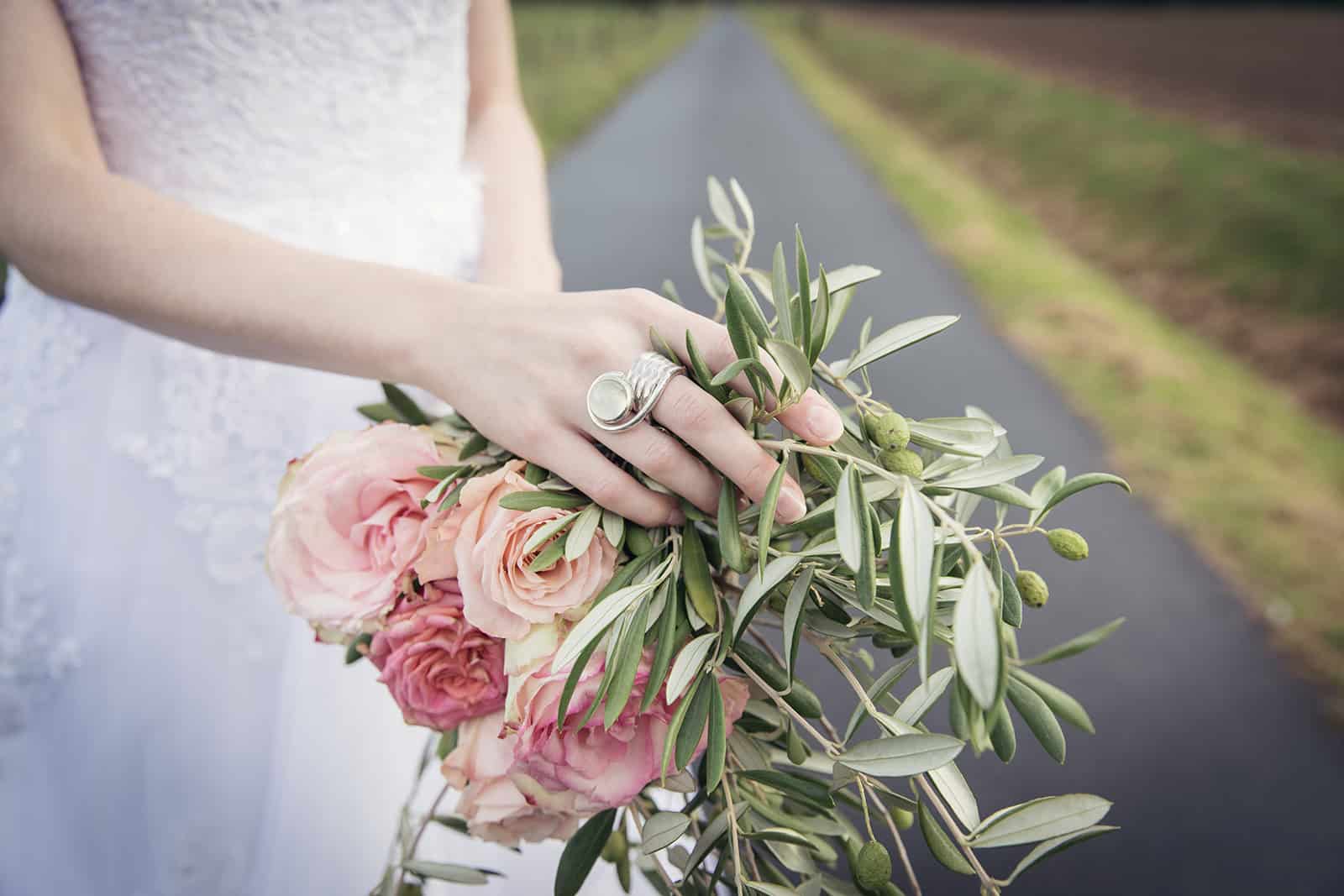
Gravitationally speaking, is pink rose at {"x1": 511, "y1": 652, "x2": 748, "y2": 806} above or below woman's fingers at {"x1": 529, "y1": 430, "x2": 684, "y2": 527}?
below

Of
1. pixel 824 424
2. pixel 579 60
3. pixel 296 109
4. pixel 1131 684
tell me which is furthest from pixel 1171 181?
pixel 579 60

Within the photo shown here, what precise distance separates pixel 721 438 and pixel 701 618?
201 millimetres

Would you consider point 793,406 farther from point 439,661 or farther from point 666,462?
point 439,661

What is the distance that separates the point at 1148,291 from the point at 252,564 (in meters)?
Result: 8.02

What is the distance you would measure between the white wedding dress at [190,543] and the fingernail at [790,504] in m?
0.60

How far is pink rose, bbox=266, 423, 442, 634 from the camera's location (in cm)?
97

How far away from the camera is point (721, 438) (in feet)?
3.07

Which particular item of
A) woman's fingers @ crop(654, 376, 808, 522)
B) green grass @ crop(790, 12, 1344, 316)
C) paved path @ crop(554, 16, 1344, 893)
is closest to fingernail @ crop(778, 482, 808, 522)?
woman's fingers @ crop(654, 376, 808, 522)

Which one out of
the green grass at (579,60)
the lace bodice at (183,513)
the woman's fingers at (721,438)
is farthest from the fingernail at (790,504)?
the green grass at (579,60)

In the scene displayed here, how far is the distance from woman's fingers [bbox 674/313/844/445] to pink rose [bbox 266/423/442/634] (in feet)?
1.24

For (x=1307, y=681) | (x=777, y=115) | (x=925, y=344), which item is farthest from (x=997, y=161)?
(x=1307, y=681)

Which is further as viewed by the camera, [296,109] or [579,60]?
[579,60]

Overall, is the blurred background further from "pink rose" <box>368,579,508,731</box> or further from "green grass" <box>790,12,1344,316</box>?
"pink rose" <box>368,579,508,731</box>

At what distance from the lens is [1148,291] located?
24.7ft
